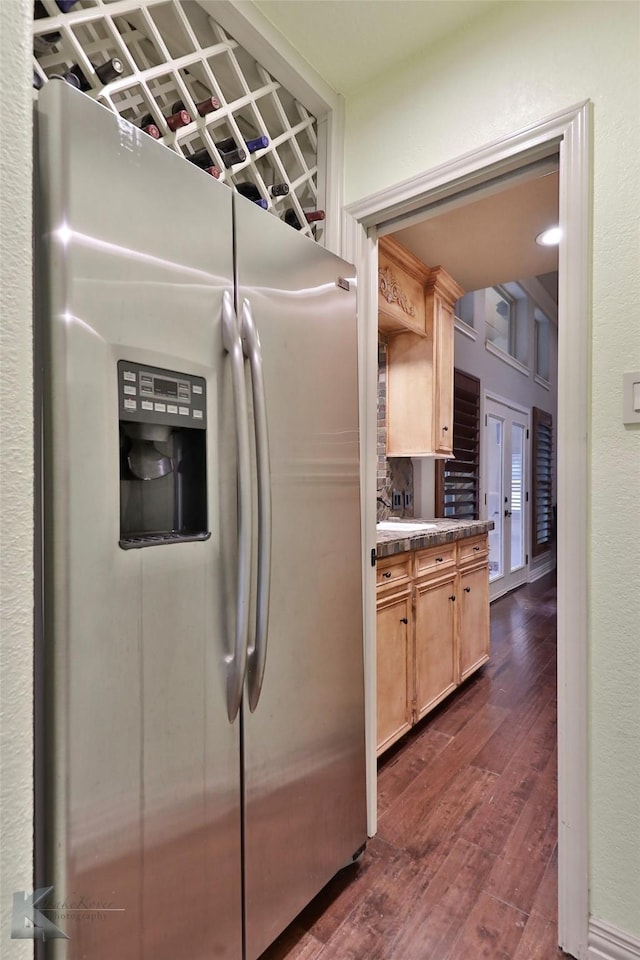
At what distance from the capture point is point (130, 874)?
35.5 inches

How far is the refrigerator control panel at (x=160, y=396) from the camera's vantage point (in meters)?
0.92

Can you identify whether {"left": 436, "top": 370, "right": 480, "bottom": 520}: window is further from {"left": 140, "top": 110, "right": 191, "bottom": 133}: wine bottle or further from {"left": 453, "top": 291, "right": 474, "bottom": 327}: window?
{"left": 140, "top": 110, "right": 191, "bottom": 133}: wine bottle

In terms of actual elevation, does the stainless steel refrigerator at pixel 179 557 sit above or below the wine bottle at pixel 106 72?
below

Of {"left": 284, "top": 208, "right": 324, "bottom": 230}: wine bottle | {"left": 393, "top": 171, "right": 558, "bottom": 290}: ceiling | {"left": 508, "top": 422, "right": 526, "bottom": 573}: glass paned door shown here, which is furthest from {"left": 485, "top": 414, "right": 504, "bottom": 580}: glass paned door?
{"left": 284, "top": 208, "right": 324, "bottom": 230}: wine bottle

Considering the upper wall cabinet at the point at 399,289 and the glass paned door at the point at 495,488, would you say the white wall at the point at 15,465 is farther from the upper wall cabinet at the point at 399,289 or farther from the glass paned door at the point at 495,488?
the glass paned door at the point at 495,488

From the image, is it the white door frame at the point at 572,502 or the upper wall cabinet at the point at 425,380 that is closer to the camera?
the white door frame at the point at 572,502

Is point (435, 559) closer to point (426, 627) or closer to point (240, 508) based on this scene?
point (426, 627)

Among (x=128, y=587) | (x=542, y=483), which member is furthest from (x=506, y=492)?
(x=128, y=587)

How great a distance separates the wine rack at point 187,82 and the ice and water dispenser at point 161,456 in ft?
2.24

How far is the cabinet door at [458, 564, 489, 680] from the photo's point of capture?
9.29 ft

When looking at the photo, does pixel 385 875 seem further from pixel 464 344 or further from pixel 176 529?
pixel 464 344

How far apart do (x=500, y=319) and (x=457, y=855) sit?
4874 mm

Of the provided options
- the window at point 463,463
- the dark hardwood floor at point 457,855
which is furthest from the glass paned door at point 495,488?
the dark hardwood floor at point 457,855

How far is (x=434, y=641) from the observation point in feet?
8.28
